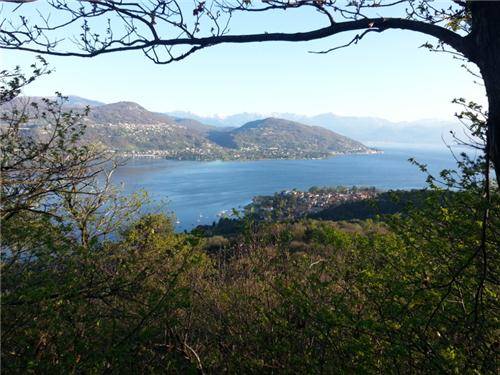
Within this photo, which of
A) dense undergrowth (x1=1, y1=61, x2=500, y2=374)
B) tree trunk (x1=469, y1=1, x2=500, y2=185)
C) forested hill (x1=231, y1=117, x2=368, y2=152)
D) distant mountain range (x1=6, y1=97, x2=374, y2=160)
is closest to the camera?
tree trunk (x1=469, y1=1, x2=500, y2=185)

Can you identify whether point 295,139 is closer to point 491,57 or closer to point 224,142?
point 224,142

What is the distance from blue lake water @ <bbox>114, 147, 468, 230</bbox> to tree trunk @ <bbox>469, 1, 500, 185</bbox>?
45.2m

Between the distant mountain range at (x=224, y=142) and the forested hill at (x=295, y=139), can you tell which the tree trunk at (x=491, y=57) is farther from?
the forested hill at (x=295, y=139)

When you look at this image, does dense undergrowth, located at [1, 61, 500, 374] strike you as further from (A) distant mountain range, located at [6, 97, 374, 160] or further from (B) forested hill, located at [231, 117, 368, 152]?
(B) forested hill, located at [231, 117, 368, 152]

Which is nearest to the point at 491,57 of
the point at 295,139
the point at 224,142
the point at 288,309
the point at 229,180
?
the point at 288,309

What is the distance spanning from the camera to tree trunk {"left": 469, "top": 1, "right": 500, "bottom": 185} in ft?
7.28

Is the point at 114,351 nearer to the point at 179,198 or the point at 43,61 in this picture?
the point at 43,61

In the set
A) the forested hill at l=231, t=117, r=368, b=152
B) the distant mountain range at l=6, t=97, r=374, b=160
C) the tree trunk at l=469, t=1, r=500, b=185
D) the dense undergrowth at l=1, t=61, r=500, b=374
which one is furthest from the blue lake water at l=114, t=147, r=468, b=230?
the tree trunk at l=469, t=1, r=500, b=185

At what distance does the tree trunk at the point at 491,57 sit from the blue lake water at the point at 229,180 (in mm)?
45199

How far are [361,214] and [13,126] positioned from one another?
100.0 feet

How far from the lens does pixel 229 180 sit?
288ft

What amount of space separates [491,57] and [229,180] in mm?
85625

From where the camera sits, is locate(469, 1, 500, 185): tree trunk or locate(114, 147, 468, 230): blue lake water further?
locate(114, 147, 468, 230): blue lake water

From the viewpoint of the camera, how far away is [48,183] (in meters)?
6.75
